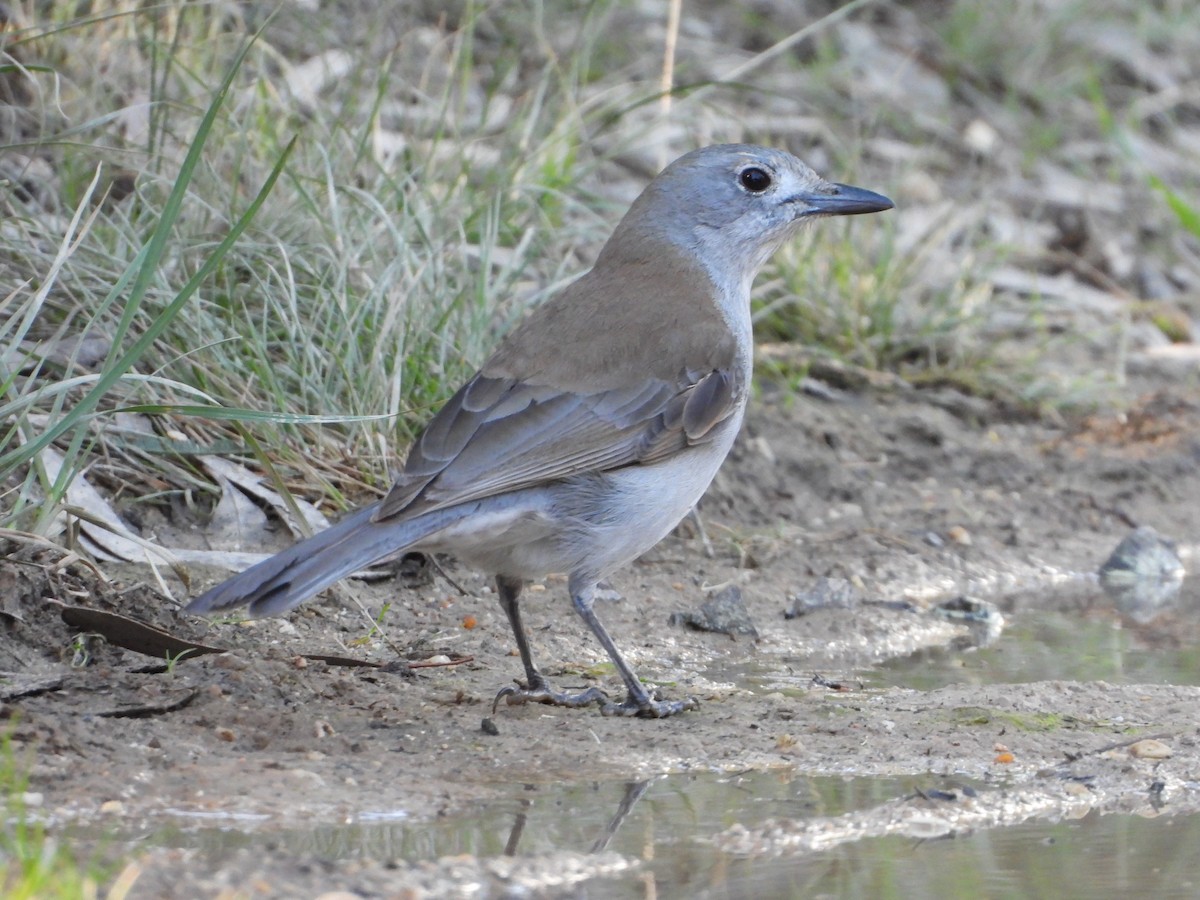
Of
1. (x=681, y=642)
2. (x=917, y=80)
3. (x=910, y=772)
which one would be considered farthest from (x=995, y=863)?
(x=917, y=80)

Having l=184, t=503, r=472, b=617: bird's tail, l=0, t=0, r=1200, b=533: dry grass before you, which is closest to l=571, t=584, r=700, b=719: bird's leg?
l=184, t=503, r=472, b=617: bird's tail

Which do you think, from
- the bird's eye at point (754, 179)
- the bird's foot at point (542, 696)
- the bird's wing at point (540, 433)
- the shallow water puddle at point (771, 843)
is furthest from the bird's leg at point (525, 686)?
the bird's eye at point (754, 179)

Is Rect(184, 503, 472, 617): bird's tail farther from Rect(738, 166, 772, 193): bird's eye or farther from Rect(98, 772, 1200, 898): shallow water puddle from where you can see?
Rect(738, 166, 772, 193): bird's eye

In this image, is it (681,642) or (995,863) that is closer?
(995,863)

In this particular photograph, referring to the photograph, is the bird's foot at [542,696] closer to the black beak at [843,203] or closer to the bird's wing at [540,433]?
the bird's wing at [540,433]

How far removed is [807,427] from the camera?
7609 mm

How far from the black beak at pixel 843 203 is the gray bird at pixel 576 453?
0.41 metres

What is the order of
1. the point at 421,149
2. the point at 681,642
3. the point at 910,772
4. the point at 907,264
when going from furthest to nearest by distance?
1. the point at 907,264
2. the point at 421,149
3. the point at 681,642
4. the point at 910,772

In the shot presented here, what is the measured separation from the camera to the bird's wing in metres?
4.57

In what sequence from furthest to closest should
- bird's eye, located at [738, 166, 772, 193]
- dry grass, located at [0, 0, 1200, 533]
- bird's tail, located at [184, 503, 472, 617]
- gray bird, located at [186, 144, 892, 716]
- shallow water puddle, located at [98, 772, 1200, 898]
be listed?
1. bird's eye, located at [738, 166, 772, 193]
2. dry grass, located at [0, 0, 1200, 533]
3. gray bird, located at [186, 144, 892, 716]
4. bird's tail, located at [184, 503, 472, 617]
5. shallow water puddle, located at [98, 772, 1200, 898]

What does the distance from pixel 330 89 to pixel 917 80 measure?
4686mm

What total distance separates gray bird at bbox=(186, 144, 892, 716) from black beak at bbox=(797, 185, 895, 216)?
406 mm

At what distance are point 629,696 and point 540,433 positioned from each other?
2.52 ft

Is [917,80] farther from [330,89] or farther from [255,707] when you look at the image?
[255,707]
